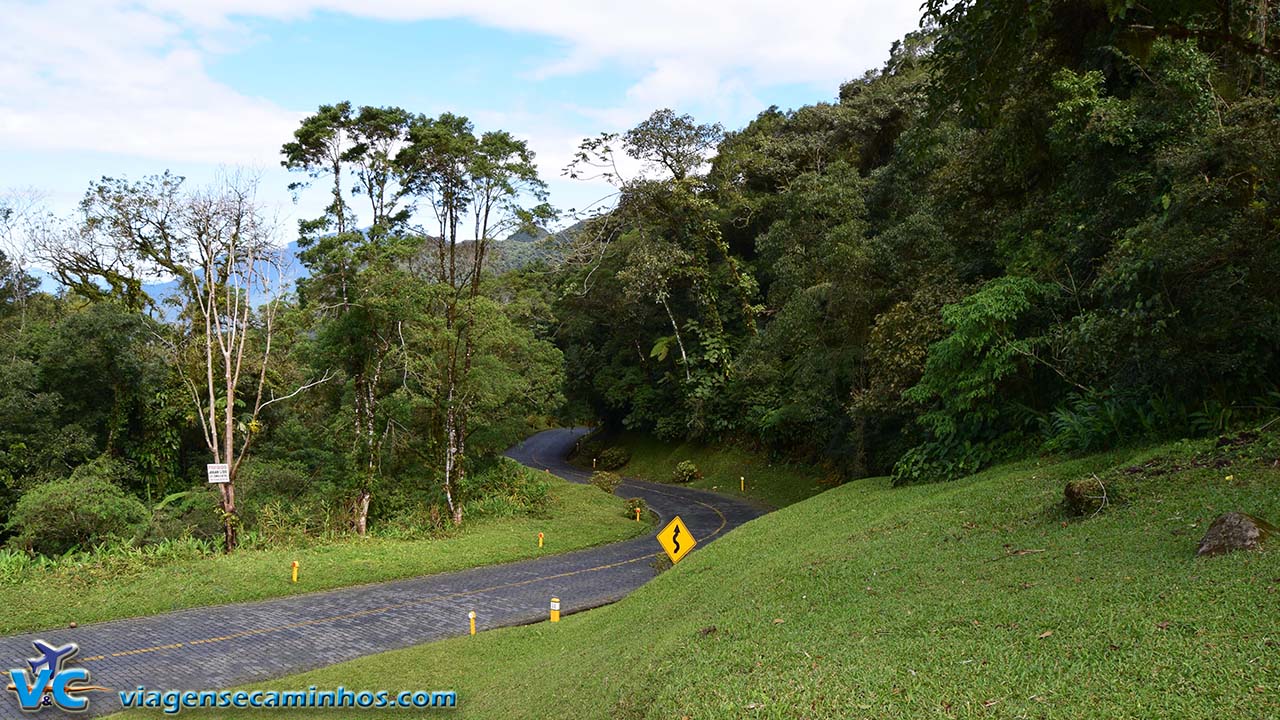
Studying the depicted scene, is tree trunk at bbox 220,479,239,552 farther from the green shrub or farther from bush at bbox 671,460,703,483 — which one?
bush at bbox 671,460,703,483

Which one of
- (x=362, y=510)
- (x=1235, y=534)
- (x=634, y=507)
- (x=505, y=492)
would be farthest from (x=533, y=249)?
(x=1235, y=534)

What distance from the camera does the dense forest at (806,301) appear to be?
404 inches

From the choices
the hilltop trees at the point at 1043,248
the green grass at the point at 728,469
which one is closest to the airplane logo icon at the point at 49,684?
the hilltop trees at the point at 1043,248

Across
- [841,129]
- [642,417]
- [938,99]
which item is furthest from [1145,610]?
[642,417]

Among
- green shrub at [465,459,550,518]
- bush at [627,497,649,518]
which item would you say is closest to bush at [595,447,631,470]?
green shrub at [465,459,550,518]

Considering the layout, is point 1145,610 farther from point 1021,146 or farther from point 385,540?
point 385,540

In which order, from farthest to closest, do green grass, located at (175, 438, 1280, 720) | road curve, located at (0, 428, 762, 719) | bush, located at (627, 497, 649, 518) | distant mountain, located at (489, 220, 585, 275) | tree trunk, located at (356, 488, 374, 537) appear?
bush, located at (627, 497, 649, 518) < distant mountain, located at (489, 220, 585, 275) < tree trunk, located at (356, 488, 374, 537) < road curve, located at (0, 428, 762, 719) < green grass, located at (175, 438, 1280, 720)

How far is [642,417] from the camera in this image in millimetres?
41156

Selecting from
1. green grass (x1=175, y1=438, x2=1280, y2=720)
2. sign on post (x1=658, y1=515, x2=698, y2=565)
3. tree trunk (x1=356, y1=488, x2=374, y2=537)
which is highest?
green grass (x1=175, y1=438, x2=1280, y2=720)

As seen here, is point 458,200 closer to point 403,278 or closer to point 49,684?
point 403,278

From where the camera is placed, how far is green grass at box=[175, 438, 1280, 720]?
466 cm

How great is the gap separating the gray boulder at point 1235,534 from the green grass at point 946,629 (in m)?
0.19

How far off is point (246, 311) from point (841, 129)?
2500cm

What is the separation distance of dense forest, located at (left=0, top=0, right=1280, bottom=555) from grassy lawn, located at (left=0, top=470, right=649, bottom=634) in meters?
1.42
